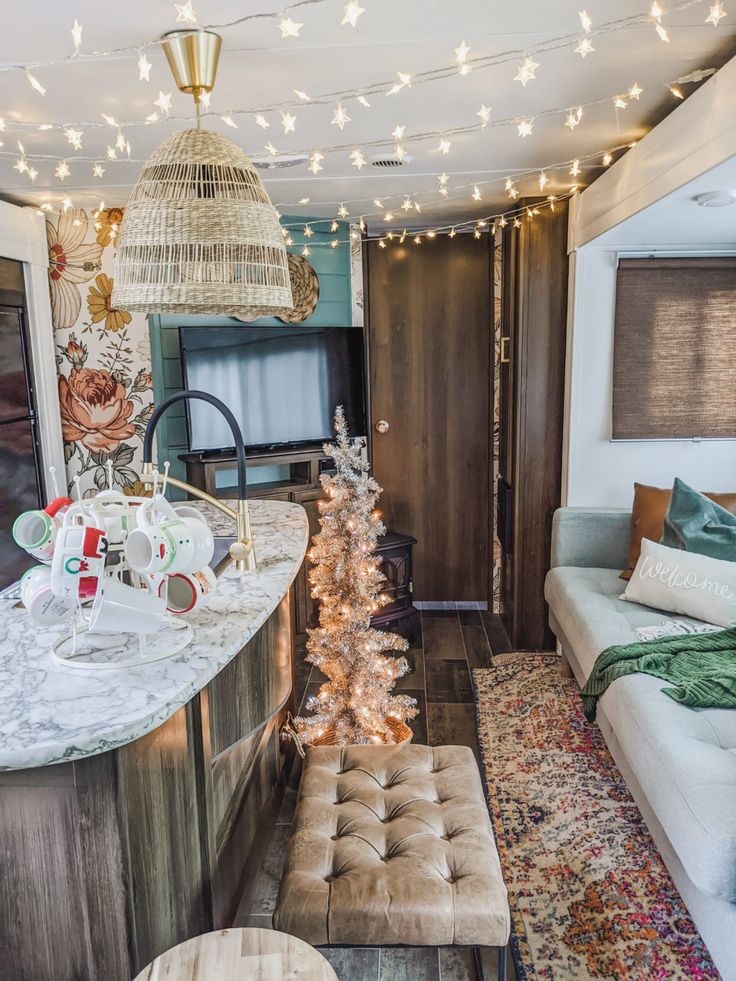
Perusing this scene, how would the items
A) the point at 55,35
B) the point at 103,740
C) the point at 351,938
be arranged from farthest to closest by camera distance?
the point at 55,35
the point at 351,938
the point at 103,740

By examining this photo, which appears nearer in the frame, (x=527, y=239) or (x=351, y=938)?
(x=351, y=938)

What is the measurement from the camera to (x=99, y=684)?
1.49 meters

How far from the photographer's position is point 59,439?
4.26 meters

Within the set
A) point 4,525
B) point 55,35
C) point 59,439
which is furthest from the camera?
point 59,439

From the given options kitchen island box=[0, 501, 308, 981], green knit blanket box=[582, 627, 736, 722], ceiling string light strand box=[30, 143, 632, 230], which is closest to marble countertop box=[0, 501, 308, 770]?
kitchen island box=[0, 501, 308, 981]

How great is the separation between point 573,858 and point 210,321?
3249 mm

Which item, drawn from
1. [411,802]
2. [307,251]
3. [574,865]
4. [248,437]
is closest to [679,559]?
[574,865]

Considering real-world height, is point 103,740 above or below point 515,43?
below

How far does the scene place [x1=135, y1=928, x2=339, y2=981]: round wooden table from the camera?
125 centimetres

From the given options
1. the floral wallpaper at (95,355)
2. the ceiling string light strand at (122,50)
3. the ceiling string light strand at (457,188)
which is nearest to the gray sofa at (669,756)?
the ceiling string light strand at (457,188)

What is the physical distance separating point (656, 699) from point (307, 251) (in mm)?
3107

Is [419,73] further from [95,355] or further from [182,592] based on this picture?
[95,355]

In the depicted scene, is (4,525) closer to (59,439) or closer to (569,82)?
(59,439)

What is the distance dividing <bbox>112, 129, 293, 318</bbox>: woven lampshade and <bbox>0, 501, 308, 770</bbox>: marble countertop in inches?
29.9
